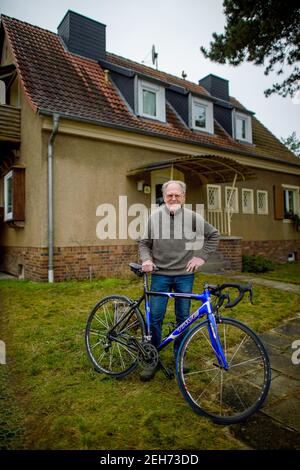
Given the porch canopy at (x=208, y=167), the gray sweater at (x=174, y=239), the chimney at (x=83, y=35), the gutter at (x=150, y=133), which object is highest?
the chimney at (x=83, y=35)

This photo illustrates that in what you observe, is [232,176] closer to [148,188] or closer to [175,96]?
[148,188]

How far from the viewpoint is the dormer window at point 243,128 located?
1365 centimetres

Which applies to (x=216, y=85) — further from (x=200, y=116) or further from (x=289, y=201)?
(x=289, y=201)

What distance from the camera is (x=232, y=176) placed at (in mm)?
10516

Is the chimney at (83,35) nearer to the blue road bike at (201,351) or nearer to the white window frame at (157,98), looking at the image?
the white window frame at (157,98)

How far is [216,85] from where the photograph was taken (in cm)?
1590

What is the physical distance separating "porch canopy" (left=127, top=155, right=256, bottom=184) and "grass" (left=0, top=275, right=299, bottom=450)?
5.10m

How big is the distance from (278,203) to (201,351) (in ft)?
40.0

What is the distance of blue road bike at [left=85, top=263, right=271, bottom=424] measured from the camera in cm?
225

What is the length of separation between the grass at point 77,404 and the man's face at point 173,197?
161 cm

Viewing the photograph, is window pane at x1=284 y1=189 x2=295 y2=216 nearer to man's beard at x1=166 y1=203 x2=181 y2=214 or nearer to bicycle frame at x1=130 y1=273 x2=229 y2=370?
man's beard at x1=166 y1=203 x2=181 y2=214

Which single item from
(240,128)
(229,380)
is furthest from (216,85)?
(229,380)

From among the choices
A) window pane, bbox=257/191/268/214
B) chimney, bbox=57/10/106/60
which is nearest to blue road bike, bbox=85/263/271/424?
chimney, bbox=57/10/106/60

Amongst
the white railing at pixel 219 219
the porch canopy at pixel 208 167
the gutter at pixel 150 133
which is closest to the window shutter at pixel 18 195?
the gutter at pixel 150 133
